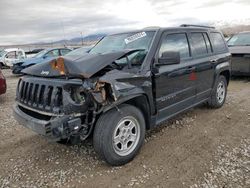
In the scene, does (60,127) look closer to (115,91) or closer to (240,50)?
(115,91)

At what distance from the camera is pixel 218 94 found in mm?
6551

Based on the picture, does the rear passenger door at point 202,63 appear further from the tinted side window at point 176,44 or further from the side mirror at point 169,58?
the side mirror at point 169,58

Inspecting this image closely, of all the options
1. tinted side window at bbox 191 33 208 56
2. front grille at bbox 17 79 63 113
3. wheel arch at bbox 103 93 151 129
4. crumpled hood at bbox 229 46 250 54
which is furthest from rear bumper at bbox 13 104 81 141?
crumpled hood at bbox 229 46 250 54

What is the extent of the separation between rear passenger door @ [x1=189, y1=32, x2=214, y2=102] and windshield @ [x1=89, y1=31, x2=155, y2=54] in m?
1.14

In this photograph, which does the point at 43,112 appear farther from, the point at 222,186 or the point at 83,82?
the point at 222,186

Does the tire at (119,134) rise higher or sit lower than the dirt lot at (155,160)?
higher

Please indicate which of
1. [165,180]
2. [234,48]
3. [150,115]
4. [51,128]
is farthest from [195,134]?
[234,48]

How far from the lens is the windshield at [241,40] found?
10.5 metres

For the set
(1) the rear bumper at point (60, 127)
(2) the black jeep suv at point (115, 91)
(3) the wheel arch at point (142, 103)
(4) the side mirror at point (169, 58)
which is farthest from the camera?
(4) the side mirror at point (169, 58)

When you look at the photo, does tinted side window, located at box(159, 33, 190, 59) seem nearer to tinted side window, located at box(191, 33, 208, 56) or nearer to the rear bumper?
tinted side window, located at box(191, 33, 208, 56)

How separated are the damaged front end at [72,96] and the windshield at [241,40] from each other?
7909mm

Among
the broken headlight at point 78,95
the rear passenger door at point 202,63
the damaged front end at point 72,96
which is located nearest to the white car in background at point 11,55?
the rear passenger door at point 202,63

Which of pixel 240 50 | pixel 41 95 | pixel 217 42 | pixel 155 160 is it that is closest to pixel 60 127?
pixel 41 95

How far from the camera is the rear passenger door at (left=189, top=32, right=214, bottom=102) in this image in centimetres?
545
